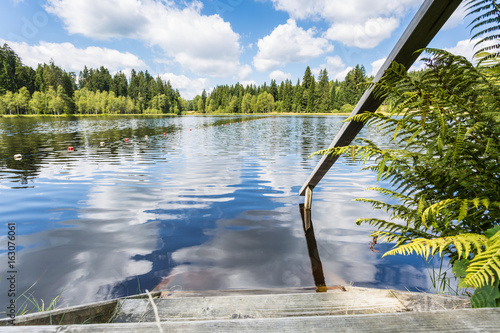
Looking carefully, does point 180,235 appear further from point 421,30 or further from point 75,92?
point 75,92

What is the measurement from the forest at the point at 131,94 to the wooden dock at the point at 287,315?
85.7 metres

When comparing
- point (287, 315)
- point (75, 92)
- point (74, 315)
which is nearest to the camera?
point (74, 315)

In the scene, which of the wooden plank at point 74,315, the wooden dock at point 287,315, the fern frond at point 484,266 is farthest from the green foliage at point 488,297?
the wooden plank at point 74,315

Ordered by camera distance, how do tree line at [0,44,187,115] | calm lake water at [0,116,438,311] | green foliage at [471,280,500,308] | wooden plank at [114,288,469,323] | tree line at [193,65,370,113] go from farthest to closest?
tree line at [193,65,370,113]
tree line at [0,44,187,115]
calm lake water at [0,116,438,311]
wooden plank at [114,288,469,323]
green foliage at [471,280,500,308]

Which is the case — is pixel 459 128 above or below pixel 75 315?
above

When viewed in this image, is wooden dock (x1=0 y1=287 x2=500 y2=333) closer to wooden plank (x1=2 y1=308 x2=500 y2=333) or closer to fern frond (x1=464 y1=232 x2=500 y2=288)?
wooden plank (x1=2 y1=308 x2=500 y2=333)

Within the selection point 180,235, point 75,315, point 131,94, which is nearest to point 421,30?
point 75,315

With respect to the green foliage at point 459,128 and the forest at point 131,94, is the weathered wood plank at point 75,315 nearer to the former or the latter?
the green foliage at point 459,128

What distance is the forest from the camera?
95.2 meters

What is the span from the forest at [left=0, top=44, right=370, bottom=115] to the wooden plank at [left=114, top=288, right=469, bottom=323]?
3369 inches

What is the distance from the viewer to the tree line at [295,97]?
111 meters

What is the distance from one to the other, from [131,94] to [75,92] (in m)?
34.2

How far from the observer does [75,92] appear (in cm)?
11025

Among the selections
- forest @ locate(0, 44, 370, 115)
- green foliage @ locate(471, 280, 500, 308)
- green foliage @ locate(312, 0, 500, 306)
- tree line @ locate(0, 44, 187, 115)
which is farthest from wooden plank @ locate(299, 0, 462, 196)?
tree line @ locate(0, 44, 187, 115)
